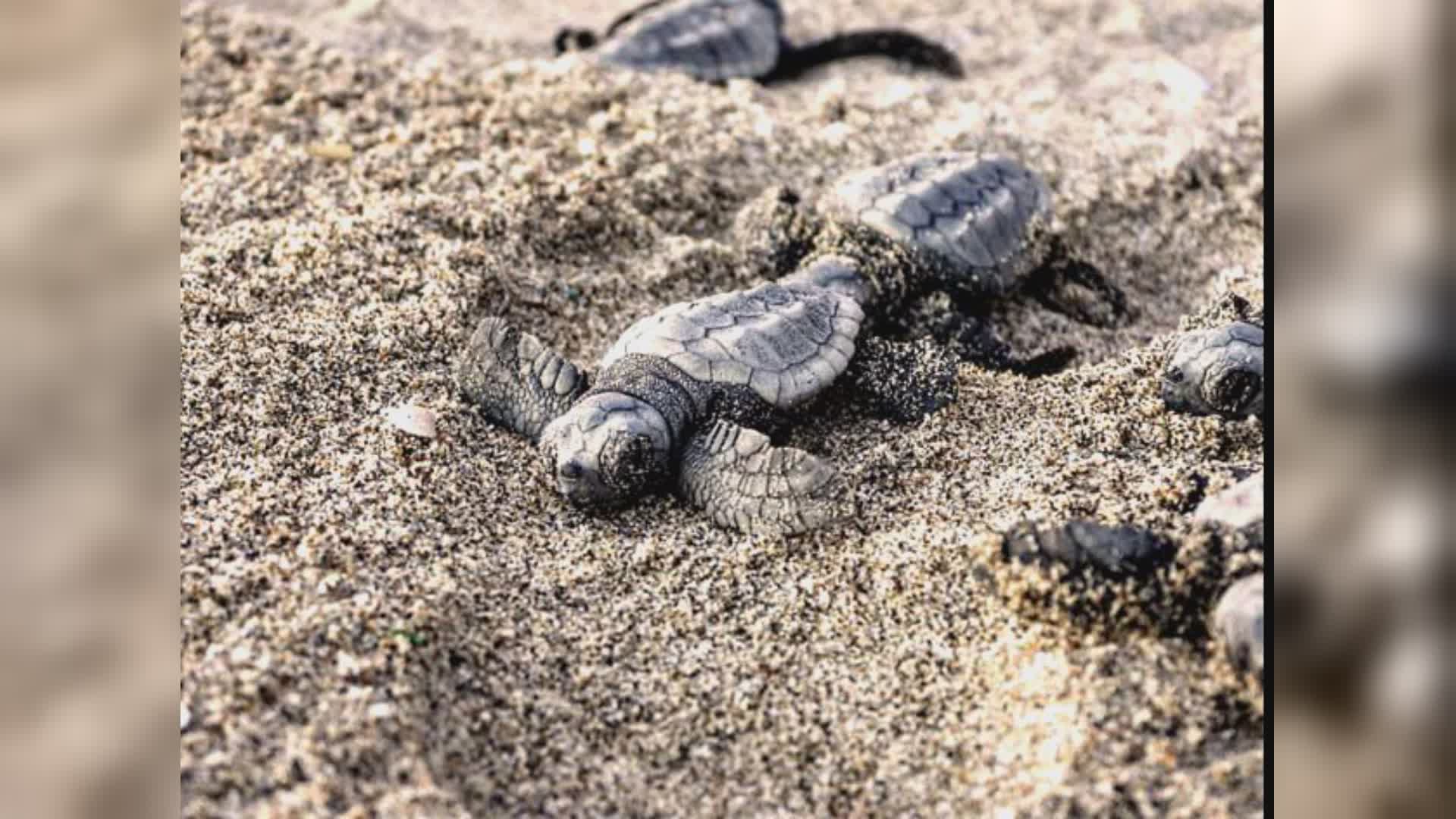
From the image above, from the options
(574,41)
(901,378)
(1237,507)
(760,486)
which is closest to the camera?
(1237,507)

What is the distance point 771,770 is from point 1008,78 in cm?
302

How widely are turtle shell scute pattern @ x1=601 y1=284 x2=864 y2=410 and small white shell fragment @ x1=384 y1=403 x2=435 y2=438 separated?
36 cm

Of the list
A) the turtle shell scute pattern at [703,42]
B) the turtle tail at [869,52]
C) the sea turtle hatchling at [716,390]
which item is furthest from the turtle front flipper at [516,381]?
the turtle tail at [869,52]

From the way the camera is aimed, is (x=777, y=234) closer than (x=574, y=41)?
Yes

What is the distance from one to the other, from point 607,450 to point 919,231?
111 centimetres

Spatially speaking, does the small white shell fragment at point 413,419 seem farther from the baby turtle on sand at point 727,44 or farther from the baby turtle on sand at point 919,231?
the baby turtle on sand at point 727,44

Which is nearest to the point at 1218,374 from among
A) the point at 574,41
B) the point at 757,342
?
the point at 757,342

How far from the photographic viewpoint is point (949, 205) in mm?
2953

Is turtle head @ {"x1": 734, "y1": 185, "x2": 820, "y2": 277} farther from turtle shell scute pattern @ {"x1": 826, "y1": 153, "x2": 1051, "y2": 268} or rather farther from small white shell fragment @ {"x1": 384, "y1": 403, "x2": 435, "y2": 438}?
small white shell fragment @ {"x1": 384, "y1": 403, "x2": 435, "y2": 438}

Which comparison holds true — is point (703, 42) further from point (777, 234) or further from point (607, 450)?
point (607, 450)
